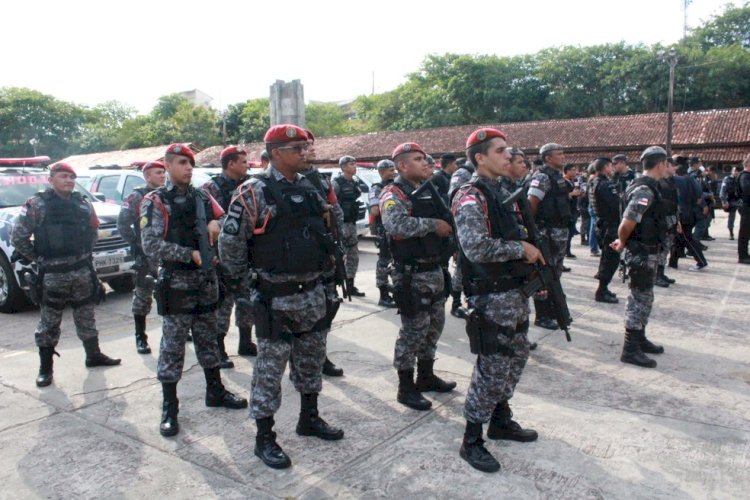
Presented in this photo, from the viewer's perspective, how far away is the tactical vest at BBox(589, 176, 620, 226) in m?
7.90

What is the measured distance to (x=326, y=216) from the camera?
3746mm

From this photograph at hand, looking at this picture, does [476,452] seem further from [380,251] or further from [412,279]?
[380,251]

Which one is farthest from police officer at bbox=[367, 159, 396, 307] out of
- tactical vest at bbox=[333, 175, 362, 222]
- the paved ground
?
the paved ground

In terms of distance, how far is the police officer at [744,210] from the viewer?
9.70m

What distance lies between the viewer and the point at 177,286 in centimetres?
394

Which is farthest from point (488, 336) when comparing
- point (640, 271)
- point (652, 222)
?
point (652, 222)

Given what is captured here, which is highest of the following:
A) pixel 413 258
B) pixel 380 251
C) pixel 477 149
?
pixel 477 149

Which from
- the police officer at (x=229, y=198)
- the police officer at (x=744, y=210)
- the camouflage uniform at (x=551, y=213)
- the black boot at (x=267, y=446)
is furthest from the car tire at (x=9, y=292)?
the police officer at (x=744, y=210)

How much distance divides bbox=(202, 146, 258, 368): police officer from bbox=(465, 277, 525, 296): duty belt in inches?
98.5

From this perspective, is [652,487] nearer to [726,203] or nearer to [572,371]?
[572,371]

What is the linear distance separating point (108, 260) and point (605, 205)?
6696 millimetres

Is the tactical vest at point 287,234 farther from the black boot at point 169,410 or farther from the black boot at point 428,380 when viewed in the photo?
the black boot at point 428,380

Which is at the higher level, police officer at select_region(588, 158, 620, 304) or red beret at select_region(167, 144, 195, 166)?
red beret at select_region(167, 144, 195, 166)

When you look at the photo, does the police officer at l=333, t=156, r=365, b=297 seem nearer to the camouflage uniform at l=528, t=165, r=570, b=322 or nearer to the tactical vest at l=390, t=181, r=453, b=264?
the camouflage uniform at l=528, t=165, r=570, b=322
